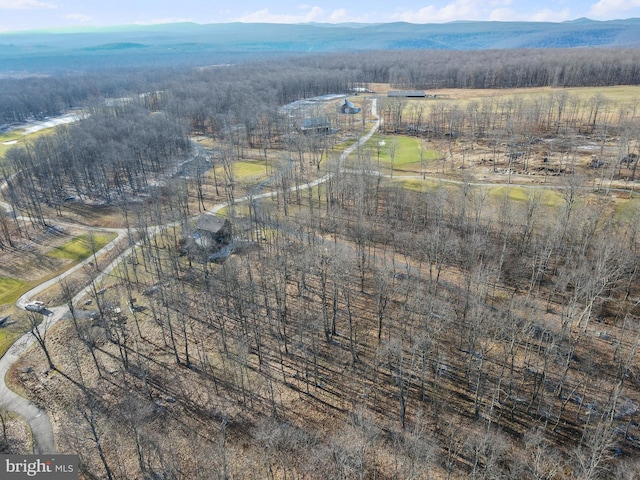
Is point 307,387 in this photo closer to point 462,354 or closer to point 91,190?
point 462,354

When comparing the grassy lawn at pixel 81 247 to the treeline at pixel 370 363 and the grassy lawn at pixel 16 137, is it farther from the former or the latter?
the grassy lawn at pixel 16 137

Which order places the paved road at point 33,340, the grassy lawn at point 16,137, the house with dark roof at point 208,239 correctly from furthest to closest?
1. the grassy lawn at point 16,137
2. the house with dark roof at point 208,239
3. the paved road at point 33,340

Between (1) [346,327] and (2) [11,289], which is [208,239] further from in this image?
(1) [346,327]

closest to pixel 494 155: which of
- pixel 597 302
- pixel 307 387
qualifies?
pixel 597 302

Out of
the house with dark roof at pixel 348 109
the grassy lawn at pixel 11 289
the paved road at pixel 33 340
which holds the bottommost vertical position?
the grassy lawn at pixel 11 289

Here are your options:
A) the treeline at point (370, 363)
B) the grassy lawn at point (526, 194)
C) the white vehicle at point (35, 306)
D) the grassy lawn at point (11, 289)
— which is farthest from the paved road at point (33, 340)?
the grassy lawn at point (526, 194)

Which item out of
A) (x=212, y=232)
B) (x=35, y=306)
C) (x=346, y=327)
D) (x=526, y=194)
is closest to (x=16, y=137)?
(x=35, y=306)

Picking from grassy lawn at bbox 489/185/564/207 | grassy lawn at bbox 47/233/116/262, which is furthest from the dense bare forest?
grassy lawn at bbox 47/233/116/262
